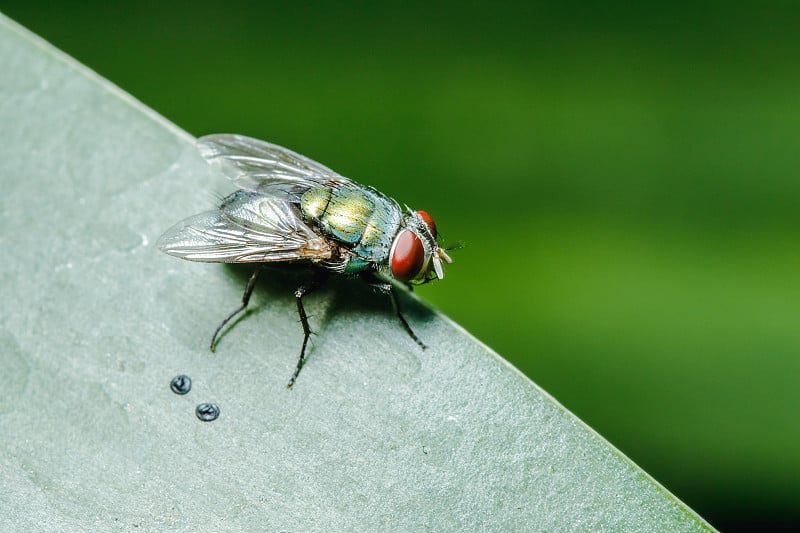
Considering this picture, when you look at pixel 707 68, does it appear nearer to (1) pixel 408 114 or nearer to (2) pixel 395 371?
(1) pixel 408 114

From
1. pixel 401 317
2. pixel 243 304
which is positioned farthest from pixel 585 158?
pixel 243 304

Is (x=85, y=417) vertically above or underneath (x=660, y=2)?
underneath

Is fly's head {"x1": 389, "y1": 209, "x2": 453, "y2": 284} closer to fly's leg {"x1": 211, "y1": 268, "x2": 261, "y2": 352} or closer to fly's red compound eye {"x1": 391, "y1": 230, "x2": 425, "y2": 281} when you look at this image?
fly's red compound eye {"x1": 391, "y1": 230, "x2": 425, "y2": 281}

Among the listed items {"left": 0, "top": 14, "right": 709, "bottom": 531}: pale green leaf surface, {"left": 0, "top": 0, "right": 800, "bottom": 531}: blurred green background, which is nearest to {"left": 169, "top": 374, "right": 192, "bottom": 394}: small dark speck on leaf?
{"left": 0, "top": 14, "right": 709, "bottom": 531}: pale green leaf surface

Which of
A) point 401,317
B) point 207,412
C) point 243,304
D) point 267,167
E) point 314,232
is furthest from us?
point 267,167

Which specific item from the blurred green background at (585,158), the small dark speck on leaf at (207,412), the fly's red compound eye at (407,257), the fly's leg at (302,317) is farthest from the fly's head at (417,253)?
the small dark speck on leaf at (207,412)

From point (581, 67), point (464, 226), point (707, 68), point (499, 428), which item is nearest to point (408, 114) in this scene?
point (464, 226)

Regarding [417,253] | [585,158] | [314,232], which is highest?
[585,158]

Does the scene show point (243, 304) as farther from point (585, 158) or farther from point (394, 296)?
point (585, 158)
